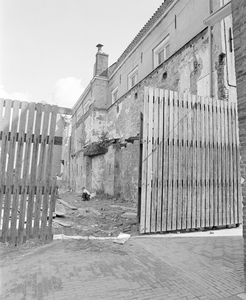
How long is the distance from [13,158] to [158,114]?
132 inches

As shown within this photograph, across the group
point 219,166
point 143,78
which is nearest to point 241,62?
point 219,166

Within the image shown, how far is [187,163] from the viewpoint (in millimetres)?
5500

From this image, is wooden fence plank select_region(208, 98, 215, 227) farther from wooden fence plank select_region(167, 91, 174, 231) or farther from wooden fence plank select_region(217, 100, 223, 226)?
wooden fence plank select_region(167, 91, 174, 231)

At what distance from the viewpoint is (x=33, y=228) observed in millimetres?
4145

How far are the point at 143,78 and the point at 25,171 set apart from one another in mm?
8488

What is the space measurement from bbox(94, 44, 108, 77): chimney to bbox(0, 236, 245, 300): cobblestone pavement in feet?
52.1

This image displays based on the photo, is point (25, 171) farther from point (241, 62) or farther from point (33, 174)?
point (241, 62)

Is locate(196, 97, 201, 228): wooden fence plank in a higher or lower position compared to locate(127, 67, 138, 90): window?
lower

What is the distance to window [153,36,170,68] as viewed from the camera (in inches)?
417

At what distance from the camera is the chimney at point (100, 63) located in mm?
17891

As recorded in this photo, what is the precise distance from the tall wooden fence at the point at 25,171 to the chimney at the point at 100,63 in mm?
14560

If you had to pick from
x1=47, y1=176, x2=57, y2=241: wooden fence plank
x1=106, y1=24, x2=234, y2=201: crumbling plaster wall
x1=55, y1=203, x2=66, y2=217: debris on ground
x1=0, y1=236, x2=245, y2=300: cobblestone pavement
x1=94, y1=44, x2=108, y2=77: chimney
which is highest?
x1=94, y1=44, x2=108, y2=77: chimney

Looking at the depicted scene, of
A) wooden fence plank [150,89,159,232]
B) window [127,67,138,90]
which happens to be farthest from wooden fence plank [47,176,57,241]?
window [127,67,138,90]

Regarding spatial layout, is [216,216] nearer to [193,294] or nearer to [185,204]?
[185,204]
